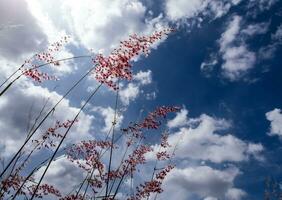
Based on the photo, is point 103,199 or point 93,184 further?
point 93,184

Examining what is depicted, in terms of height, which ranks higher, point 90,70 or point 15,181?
point 90,70

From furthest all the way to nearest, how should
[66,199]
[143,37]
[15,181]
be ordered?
[66,199] → [15,181] → [143,37]

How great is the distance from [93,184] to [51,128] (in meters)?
2.05

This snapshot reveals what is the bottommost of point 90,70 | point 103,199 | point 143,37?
point 103,199

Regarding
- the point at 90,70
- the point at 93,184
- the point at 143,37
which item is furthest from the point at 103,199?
the point at 143,37

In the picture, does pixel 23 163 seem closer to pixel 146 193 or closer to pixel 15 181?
pixel 15 181

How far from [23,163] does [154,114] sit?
404 cm

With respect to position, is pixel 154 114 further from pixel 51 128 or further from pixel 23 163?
pixel 23 163

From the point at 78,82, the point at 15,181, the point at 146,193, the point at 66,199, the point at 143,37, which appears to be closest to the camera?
the point at 78,82

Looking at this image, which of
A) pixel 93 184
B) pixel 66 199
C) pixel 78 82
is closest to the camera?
pixel 78 82

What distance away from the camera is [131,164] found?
516 inches

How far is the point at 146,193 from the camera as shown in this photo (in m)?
12.8

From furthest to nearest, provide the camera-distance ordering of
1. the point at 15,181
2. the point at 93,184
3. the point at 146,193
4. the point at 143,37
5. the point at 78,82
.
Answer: the point at 146,193 → the point at 93,184 → the point at 15,181 → the point at 143,37 → the point at 78,82

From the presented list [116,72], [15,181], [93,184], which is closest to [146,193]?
[93,184]
